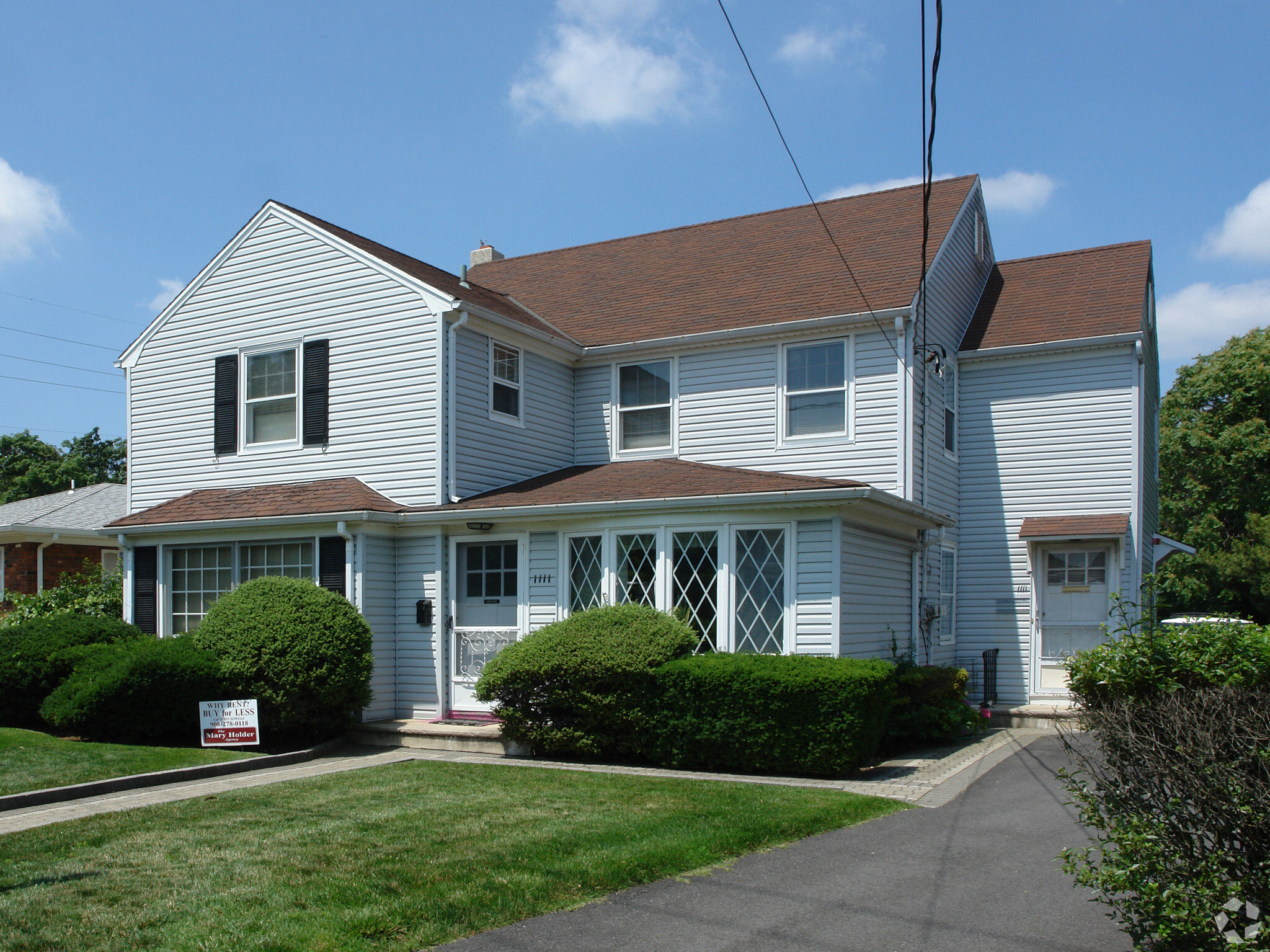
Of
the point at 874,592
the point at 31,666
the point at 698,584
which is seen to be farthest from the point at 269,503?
the point at 874,592

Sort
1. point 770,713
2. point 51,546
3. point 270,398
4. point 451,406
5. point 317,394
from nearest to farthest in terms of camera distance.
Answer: point 770,713
point 451,406
point 317,394
point 270,398
point 51,546

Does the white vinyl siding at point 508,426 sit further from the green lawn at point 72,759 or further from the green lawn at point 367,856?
the green lawn at point 367,856

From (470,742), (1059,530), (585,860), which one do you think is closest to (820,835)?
(585,860)

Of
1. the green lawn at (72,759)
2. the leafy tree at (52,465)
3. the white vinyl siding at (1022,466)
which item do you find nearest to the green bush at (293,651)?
the green lawn at (72,759)

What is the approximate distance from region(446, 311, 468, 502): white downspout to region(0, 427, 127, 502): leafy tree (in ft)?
121

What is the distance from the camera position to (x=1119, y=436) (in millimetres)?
16375

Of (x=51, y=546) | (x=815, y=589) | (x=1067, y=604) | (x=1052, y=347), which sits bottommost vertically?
(x=1067, y=604)

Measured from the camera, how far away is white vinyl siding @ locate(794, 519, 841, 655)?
12.5 m

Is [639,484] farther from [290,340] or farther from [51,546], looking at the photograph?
[51,546]

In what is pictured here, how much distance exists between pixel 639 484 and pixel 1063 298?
8.79 meters

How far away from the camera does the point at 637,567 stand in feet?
45.0

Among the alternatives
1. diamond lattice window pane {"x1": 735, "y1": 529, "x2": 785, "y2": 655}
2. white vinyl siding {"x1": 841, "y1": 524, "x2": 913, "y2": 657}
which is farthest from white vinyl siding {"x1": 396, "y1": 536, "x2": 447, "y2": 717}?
white vinyl siding {"x1": 841, "y1": 524, "x2": 913, "y2": 657}

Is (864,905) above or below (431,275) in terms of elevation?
below

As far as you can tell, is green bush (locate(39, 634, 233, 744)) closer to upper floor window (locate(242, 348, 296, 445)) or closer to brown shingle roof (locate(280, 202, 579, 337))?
upper floor window (locate(242, 348, 296, 445))
